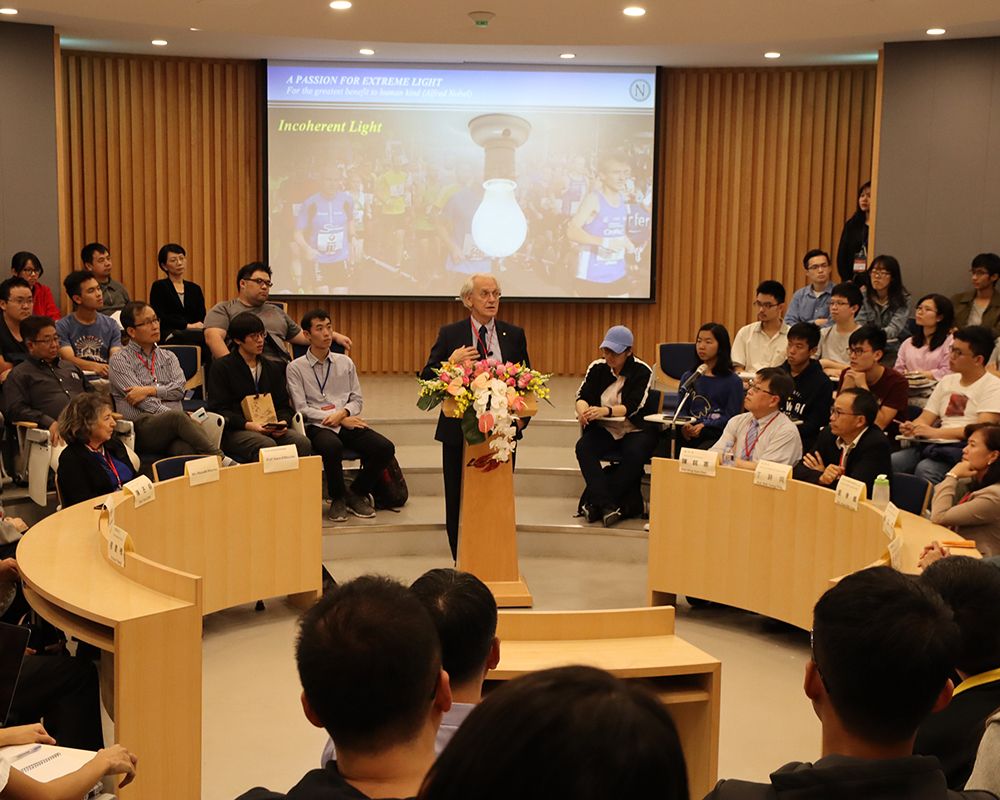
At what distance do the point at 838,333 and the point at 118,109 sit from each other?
20.9ft

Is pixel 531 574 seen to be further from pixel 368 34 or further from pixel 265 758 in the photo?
pixel 368 34

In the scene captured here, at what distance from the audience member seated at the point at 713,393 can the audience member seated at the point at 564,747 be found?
20.3ft

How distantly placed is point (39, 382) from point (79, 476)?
1.47m

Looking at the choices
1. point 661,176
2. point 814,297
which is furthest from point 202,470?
point 661,176

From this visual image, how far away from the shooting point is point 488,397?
5691mm

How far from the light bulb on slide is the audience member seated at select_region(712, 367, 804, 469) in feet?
15.5

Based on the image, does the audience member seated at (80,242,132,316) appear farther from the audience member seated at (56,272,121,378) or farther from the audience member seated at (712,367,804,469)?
the audience member seated at (712,367,804,469)

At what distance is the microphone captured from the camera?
22.8 feet

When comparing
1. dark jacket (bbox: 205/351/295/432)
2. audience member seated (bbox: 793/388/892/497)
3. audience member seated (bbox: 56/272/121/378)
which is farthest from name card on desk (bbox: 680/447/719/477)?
audience member seated (bbox: 56/272/121/378)

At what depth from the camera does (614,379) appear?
718cm

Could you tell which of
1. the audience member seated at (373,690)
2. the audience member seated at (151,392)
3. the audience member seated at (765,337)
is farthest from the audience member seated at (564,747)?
the audience member seated at (765,337)

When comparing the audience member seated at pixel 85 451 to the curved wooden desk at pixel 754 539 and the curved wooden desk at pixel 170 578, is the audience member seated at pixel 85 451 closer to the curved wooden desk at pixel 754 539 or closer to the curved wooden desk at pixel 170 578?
the curved wooden desk at pixel 170 578

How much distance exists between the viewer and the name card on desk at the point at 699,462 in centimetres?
579

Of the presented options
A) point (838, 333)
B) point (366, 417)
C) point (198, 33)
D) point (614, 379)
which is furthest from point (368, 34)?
point (838, 333)
